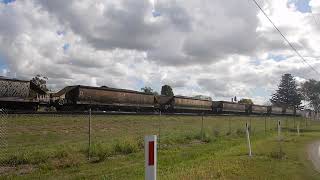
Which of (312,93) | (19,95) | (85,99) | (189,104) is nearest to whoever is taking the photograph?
(19,95)

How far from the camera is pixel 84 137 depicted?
19.0m

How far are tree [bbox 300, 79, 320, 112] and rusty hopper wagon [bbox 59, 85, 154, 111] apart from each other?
4773 inches

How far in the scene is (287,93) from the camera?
6368 inches

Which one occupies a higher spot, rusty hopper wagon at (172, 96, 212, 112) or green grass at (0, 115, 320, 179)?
rusty hopper wagon at (172, 96, 212, 112)

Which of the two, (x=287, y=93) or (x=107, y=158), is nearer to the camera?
(x=107, y=158)

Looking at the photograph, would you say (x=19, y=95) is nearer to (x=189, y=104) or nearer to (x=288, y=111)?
(x=189, y=104)

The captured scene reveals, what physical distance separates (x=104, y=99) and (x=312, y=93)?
5198 inches

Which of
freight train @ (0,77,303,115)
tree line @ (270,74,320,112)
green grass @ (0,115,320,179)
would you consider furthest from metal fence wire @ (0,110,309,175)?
tree line @ (270,74,320,112)

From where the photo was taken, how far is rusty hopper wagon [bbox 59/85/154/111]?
3559 cm

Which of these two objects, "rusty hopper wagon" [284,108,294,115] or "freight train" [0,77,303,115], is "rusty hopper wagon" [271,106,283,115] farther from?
"freight train" [0,77,303,115]

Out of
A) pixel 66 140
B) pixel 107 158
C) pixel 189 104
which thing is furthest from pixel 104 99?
pixel 107 158

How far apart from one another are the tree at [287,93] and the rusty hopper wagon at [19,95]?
5502 inches

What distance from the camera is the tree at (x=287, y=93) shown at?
523 ft

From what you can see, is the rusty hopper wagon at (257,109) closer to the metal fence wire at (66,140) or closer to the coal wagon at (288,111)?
the coal wagon at (288,111)
